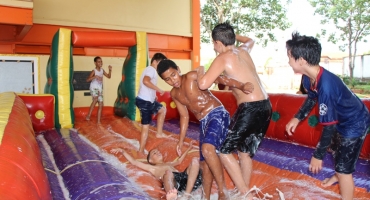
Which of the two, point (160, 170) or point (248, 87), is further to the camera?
point (160, 170)

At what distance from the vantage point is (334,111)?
1920 millimetres

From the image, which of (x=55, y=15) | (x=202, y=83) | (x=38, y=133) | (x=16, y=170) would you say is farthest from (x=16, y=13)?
(x=16, y=170)

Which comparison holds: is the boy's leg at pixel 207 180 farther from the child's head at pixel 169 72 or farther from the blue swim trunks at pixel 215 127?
the child's head at pixel 169 72

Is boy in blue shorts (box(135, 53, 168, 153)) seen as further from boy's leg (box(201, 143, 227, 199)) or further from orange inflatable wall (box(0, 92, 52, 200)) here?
orange inflatable wall (box(0, 92, 52, 200))

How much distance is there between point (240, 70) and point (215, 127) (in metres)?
0.46

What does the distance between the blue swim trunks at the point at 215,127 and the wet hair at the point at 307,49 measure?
746 mm

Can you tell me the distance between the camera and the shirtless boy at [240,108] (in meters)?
2.34

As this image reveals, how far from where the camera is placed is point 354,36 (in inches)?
476

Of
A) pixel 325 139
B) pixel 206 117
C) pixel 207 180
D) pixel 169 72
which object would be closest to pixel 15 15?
pixel 169 72

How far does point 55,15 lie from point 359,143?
715 cm

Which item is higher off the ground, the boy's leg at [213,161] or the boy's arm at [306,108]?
the boy's arm at [306,108]

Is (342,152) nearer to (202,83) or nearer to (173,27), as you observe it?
(202,83)

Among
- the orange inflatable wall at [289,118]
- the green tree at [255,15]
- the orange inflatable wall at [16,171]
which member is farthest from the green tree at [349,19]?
the orange inflatable wall at [16,171]

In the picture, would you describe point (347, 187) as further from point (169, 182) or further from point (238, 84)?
point (169, 182)
